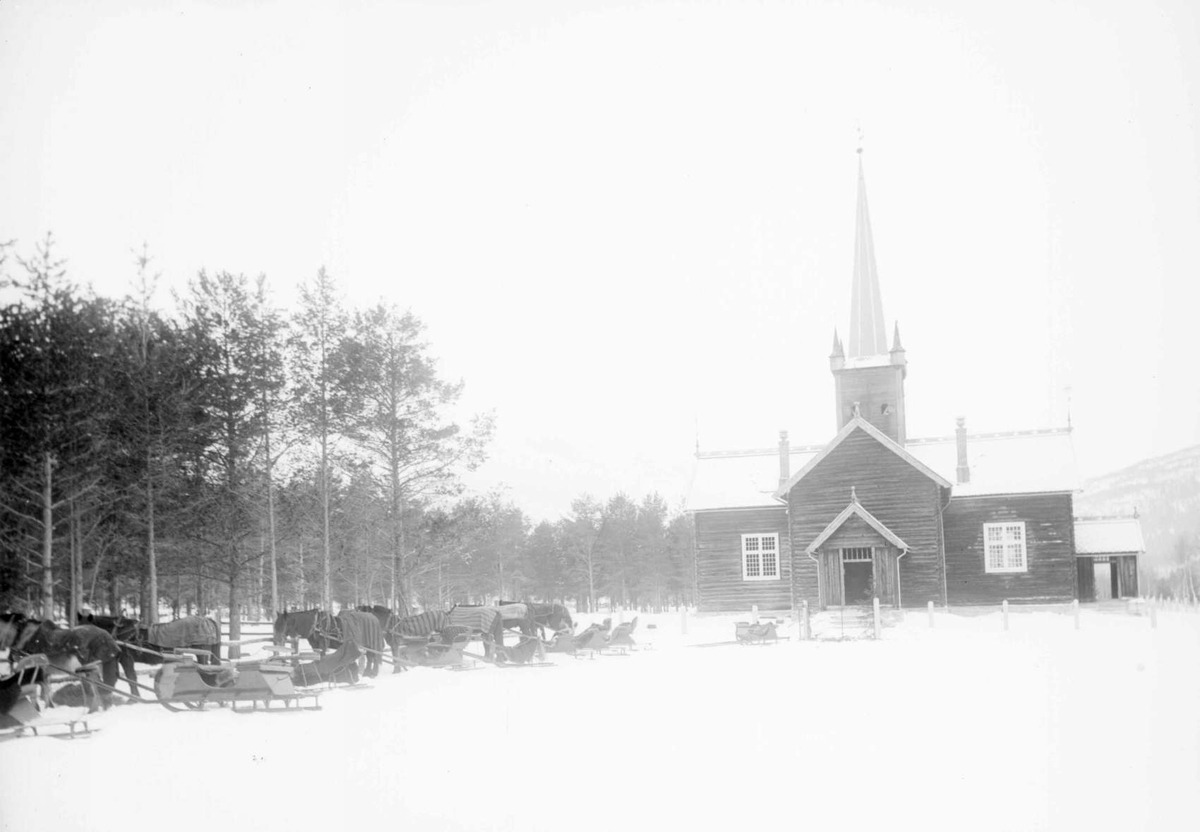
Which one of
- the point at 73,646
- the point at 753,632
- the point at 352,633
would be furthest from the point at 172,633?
the point at 753,632

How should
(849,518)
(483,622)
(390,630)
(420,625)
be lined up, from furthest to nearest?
1. (849,518)
2. (483,622)
3. (390,630)
4. (420,625)

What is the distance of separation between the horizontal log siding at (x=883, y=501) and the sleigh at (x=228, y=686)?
2174 cm

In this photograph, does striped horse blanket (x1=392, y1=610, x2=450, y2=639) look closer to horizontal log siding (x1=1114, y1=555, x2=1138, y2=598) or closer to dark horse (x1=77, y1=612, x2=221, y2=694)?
dark horse (x1=77, y1=612, x2=221, y2=694)

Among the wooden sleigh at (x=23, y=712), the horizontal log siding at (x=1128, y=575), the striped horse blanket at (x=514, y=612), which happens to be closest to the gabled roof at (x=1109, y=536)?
the horizontal log siding at (x=1128, y=575)

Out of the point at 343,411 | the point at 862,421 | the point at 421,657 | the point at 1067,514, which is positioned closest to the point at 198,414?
the point at 343,411

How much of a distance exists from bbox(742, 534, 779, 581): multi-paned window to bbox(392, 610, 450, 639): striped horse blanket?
16701 millimetres

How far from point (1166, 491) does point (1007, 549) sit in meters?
16.4

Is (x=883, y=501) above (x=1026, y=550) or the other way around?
above

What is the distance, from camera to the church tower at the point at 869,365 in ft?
115

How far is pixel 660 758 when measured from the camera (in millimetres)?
10047

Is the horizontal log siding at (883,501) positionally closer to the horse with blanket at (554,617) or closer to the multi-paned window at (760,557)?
the multi-paned window at (760,557)

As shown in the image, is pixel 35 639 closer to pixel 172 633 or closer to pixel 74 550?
pixel 172 633

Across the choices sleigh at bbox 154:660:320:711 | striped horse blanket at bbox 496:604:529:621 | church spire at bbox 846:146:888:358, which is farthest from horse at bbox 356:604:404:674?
church spire at bbox 846:146:888:358

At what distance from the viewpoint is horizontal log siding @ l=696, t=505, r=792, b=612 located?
3491 cm
